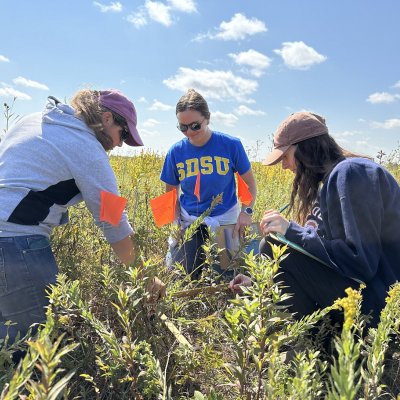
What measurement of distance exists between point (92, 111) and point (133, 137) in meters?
0.26

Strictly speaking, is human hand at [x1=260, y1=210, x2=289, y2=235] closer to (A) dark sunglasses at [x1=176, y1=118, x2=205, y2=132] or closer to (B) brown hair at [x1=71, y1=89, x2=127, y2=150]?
(B) brown hair at [x1=71, y1=89, x2=127, y2=150]

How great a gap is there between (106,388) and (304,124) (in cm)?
159

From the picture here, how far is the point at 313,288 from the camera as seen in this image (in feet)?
6.59

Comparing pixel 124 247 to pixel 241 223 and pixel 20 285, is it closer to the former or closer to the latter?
pixel 20 285

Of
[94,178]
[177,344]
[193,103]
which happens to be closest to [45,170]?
[94,178]

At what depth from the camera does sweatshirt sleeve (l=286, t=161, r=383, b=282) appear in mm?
1761

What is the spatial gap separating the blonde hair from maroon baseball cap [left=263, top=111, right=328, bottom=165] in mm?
922

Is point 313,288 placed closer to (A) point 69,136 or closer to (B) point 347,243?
(B) point 347,243

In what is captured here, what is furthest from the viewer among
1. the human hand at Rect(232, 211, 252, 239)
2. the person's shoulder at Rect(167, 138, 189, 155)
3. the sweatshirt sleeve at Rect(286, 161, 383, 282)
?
the person's shoulder at Rect(167, 138, 189, 155)

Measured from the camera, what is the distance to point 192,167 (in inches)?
134

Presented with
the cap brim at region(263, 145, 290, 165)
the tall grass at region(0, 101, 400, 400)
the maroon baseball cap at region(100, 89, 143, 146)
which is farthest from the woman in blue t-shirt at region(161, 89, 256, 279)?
the maroon baseball cap at region(100, 89, 143, 146)

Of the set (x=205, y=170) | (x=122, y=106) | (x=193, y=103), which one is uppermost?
(x=193, y=103)

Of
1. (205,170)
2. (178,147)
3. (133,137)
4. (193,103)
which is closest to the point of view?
(133,137)

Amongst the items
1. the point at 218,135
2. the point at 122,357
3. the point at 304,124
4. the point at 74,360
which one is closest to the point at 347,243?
the point at 304,124
